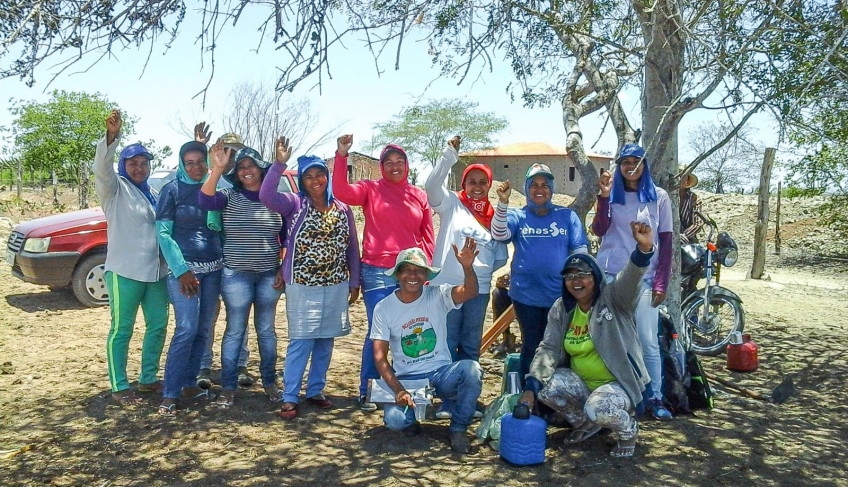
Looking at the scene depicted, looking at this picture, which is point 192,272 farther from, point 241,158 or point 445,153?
point 445,153

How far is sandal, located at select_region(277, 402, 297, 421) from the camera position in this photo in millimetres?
4434

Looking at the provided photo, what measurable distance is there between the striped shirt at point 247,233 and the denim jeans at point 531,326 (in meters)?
1.71

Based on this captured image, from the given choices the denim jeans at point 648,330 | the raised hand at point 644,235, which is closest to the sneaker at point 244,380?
the denim jeans at point 648,330

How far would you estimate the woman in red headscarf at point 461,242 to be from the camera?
14.7 ft

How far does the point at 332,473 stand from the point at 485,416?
3.24 feet

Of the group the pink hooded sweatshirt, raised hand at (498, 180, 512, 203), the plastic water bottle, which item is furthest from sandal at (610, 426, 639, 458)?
the pink hooded sweatshirt

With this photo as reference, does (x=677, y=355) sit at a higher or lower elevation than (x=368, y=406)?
higher

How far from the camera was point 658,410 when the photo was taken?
14.6 ft

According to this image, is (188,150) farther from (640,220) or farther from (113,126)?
(640,220)

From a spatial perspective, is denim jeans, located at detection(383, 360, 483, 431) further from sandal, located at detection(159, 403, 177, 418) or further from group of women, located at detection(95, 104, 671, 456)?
sandal, located at detection(159, 403, 177, 418)

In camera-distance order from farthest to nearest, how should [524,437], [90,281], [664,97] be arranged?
[90,281], [664,97], [524,437]

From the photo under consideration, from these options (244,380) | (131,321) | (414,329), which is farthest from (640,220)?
(131,321)

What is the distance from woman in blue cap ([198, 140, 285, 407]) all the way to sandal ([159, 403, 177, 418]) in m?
0.30

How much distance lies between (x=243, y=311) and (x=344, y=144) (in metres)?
1.31
